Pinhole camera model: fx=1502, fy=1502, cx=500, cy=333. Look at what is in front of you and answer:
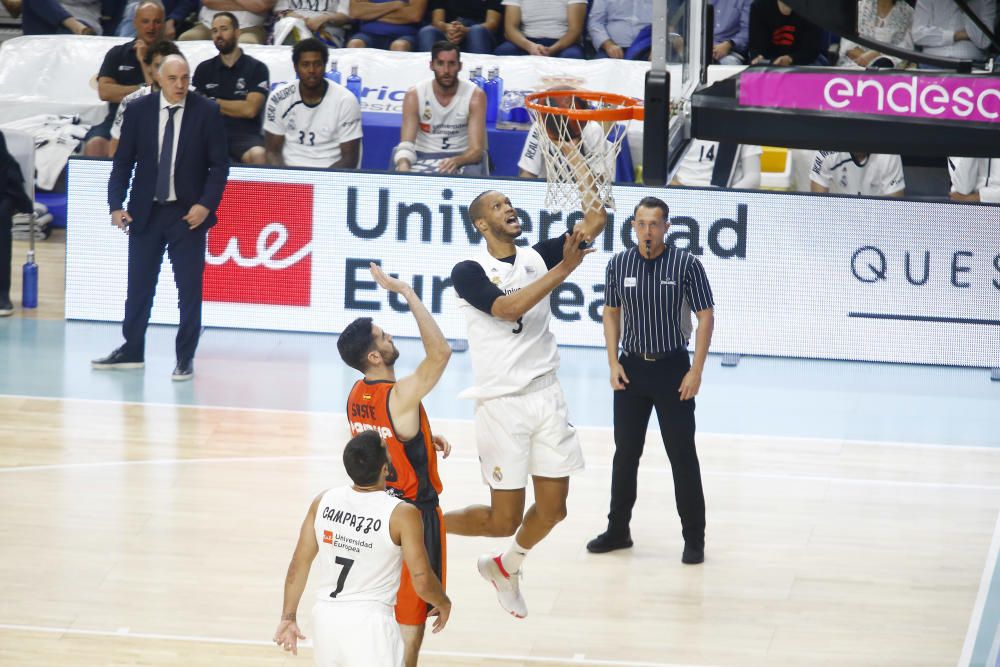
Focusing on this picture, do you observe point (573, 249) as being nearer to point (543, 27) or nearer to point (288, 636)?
point (288, 636)

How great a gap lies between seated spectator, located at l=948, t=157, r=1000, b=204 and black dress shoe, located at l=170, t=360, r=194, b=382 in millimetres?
6387

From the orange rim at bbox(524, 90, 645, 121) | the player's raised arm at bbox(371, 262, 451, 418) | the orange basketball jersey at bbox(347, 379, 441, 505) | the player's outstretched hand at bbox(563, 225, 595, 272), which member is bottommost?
the orange basketball jersey at bbox(347, 379, 441, 505)

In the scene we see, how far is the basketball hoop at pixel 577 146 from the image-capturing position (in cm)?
683

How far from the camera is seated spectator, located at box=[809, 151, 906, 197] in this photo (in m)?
12.5

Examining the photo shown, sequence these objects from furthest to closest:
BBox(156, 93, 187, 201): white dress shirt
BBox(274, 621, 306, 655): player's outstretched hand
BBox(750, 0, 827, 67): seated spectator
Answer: BBox(750, 0, 827, 67): seated spectator < BBox(156, 93, 187, 201): white dress shirt < BBox(274, 621, 306, 655): player's outstretched hand

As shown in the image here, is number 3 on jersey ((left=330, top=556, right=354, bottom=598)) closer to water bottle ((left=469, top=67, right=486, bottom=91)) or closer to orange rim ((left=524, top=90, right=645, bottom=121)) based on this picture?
orange rim ((left=524, top=90, right=645, bottom=121))

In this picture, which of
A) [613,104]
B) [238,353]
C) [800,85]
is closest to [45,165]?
[238,353]

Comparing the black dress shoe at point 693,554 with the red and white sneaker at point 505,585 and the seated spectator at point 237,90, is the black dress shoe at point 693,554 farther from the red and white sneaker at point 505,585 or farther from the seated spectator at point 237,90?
the seated spectator at point 237,90

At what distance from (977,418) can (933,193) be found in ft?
11.2

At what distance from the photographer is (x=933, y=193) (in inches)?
535

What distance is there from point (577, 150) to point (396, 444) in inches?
65.7

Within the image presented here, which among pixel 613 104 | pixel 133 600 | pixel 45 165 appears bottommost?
pixel 133 600

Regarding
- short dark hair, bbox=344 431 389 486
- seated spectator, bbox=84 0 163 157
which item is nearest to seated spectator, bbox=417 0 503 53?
seated spectator, bbox=84 0 163 157

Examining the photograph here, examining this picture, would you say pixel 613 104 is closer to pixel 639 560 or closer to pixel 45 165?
pixel 639 560
